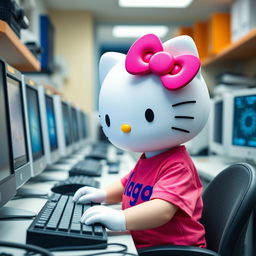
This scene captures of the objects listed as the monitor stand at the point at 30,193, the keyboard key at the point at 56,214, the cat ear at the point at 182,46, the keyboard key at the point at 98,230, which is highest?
the cat ear at the point at 182,46

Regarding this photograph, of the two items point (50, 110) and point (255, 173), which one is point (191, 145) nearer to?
point (50, 110)

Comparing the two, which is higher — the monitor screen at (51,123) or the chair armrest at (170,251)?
the monitor screen at (51,123)

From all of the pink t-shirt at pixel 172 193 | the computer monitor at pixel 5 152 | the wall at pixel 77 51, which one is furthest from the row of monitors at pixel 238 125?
the wall at pixel 77 51

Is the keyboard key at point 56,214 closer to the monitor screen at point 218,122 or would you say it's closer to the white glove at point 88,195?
the white glove at point 88,195

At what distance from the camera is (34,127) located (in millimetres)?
A: 1431

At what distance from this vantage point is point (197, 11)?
4352 millimetres

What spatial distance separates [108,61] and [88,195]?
413mm

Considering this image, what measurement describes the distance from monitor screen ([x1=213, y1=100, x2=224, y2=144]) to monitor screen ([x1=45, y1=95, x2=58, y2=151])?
3.54 feet

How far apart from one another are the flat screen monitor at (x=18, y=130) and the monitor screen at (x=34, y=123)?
141 millimetres

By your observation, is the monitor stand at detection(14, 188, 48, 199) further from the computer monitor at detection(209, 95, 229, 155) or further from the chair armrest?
the computer monitor at detection(209, 95, 229, 155)

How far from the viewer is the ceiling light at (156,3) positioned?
4000 mm

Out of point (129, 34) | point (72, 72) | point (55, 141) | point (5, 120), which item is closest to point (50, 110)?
point (55, 141)

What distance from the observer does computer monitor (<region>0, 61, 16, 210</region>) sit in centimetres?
83

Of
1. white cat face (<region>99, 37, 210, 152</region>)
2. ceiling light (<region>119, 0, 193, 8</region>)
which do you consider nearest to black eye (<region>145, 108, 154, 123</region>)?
white cat face (<region>99, 37, 210, 152</region>)
